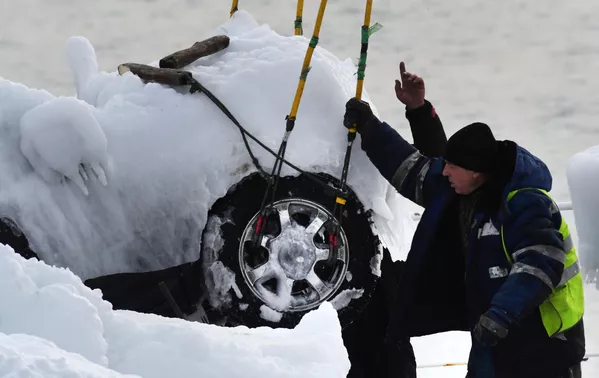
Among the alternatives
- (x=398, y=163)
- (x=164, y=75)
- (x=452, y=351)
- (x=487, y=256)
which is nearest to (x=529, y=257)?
(x=487, y=256)

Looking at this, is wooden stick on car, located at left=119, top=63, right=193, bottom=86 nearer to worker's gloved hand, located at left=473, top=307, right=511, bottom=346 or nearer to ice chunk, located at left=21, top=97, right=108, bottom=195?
ice chunk, located at left=21, top=97, right=108, bottom=195

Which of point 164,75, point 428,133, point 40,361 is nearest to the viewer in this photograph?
point 40,361

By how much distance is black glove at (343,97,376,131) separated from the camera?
10.0 feet

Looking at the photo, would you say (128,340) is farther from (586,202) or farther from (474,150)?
(586,202)

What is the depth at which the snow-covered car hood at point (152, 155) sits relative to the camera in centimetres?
287

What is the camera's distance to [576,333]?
2.84 m

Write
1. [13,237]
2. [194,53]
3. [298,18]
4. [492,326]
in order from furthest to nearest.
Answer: [298,18] → [194,53] → [13,237] → [492,326]

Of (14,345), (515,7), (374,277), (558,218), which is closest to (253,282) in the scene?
(374,277)

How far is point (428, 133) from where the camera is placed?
11.0 ft

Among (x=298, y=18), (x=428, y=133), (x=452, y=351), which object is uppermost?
(x=298, y=18)

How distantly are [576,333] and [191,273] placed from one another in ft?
3.83

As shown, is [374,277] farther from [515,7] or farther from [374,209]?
[515,7]

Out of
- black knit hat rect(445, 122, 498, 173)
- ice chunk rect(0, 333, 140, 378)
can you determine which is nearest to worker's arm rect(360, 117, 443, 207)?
black knit hat rect(445, 122, 498, 173)

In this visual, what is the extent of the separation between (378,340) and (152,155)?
94cm
